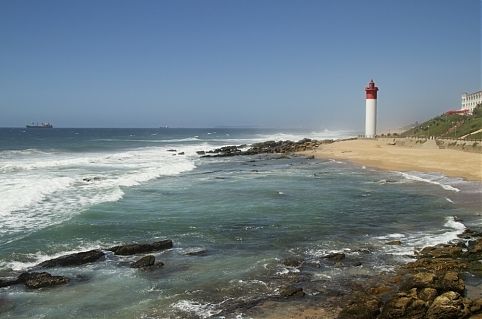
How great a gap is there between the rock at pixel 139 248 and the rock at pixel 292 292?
4677 mm

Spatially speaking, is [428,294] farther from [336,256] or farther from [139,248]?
[139,248]

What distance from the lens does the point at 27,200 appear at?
2075cm

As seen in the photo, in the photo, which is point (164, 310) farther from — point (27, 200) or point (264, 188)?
point (264, 188)

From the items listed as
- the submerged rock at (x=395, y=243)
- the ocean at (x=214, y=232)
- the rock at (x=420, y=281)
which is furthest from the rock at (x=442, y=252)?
the rock at (x=420, y=281)

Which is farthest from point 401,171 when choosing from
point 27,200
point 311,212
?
point 27,200

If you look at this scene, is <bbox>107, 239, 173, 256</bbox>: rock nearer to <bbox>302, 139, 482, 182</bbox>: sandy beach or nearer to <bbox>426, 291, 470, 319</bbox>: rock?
<bbox>426, 291, 470, 319</bbox>: rock

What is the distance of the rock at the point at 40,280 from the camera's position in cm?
1067

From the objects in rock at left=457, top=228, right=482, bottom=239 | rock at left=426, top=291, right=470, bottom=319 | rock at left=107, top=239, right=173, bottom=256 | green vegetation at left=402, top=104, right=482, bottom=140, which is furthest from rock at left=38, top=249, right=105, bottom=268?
green vegetation at left=402, top=104, right=482, bottom=140

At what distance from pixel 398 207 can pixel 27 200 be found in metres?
15.9

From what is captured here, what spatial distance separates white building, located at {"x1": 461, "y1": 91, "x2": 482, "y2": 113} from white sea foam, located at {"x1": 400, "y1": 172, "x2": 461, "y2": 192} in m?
57.3

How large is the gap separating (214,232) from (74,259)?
15.3 feet

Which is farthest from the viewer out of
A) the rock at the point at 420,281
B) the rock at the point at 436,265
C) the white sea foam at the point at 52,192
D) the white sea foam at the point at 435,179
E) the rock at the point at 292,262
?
the white sea foam at the point at 435,179

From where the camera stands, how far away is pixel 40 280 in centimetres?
1081

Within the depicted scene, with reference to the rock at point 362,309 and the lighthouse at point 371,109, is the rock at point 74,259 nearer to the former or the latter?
the rock at point 362,309
